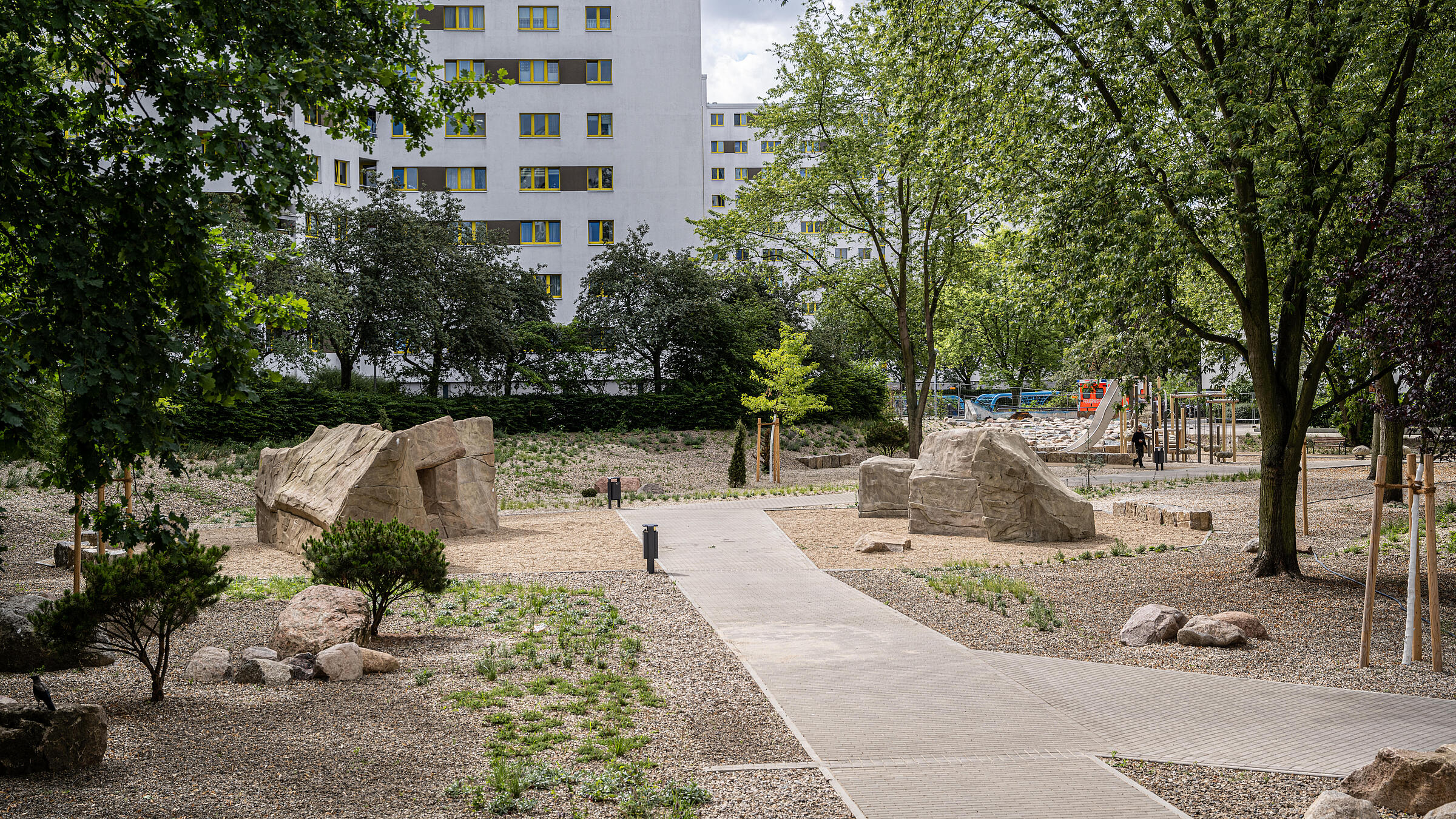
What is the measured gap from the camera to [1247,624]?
29.9 ft

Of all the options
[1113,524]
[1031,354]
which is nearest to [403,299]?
[1113,524]

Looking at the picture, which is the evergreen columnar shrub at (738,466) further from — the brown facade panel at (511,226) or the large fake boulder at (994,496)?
the brown facade panel at (511,226)

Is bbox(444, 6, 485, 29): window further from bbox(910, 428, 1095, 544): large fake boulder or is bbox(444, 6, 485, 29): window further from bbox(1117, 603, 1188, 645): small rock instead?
bbox(1117, 603, 1188, 645): small rock

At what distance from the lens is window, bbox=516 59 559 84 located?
45906 millimetres

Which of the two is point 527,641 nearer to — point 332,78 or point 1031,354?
point 332,78

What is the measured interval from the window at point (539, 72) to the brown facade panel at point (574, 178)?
14.3ft

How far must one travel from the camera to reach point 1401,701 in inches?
278

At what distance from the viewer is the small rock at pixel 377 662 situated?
7805 millimetres

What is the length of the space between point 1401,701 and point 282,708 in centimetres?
835

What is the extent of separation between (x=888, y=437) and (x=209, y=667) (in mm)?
30680

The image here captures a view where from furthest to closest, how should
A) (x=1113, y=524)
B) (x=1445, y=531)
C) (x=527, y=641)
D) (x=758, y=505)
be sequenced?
(x=758, y=505)
(x=1113, y=524)
(x=1445, y=531)
(x=527, y=641)

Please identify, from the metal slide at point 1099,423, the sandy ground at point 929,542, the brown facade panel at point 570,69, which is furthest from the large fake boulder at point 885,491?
the brown facade panel at point 570,69

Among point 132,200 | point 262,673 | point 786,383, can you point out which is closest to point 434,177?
point 786,383

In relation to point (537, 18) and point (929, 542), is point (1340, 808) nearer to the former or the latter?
point (929, 542)
